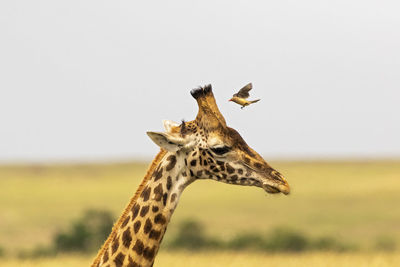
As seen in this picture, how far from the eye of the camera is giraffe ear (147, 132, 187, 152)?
706cm

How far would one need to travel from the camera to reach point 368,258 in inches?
765

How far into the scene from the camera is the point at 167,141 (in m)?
7.20

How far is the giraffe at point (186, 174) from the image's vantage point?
741 centimetres

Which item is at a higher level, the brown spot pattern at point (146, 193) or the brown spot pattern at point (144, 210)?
the brown spot pattern at point (146, 193)

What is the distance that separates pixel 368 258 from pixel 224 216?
1743cm

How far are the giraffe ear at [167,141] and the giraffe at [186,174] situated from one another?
0.5 inches

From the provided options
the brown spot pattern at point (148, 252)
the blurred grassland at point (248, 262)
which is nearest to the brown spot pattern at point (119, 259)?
the brown spot pattern at point (148, 252)

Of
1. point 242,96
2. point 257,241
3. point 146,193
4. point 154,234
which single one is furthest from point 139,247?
point 257,241

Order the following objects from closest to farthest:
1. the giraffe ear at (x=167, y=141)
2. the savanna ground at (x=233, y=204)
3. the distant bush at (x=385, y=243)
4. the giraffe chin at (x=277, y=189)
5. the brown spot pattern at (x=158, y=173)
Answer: the giraffe ear at (x=167, y=141) → the giraffe chin at (x=277, y=189) → the brown spot pattern at (x=158, y=173) → the distant bush at (x=385, y=243) → the savanna ground at (x=233, y=204)

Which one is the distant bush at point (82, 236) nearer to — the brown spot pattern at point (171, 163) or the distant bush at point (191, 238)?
the distant bush at point (191, 238)

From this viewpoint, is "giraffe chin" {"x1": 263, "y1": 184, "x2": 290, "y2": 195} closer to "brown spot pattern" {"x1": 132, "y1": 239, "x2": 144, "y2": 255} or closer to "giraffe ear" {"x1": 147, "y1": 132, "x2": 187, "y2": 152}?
"giraffe ear" {"x1": 147, "y1": 132, "x2": 187, "y2": 152}

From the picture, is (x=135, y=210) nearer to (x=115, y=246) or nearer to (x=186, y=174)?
(x=115, y=246)

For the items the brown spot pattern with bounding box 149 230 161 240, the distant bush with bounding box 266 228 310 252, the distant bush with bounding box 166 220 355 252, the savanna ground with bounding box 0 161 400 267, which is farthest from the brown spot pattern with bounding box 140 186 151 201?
the distant bush with bounding box 266 228 310 252

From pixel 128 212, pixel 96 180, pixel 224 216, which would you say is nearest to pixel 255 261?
pixel 128 212
